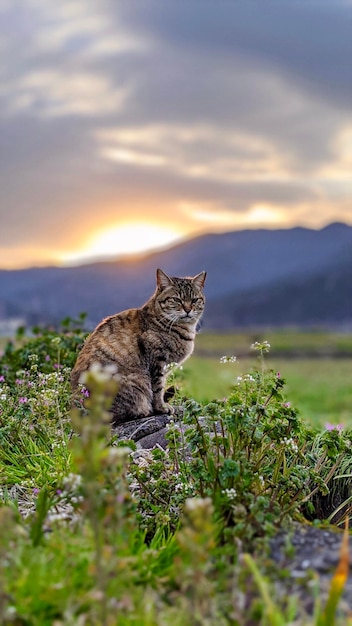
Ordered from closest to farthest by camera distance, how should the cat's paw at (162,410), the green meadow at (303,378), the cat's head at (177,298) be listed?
1. the cat's paw at (162,410)
2. the cat's head at (177,298)
3. the green meadow at (303,378)

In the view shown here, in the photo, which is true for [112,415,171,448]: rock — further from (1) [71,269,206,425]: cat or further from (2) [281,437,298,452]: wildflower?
(2) [281,437,298,452]: wildflower

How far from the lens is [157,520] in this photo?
5.13 meters

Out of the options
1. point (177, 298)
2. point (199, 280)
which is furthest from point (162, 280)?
point (199, 280)

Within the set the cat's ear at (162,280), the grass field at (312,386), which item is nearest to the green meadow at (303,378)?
the grass field at (312,386)

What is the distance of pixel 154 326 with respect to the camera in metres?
8.28

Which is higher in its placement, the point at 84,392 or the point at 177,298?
the point at 177,298

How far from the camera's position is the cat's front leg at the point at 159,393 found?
801 centimetres

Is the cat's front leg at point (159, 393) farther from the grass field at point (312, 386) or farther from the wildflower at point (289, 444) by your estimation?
the grass field at point (312, 386)

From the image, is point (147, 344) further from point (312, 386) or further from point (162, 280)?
point (312, 386)

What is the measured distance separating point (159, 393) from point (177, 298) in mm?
1110

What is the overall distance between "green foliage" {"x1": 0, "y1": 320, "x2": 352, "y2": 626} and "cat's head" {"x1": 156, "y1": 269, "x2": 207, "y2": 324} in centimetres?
195

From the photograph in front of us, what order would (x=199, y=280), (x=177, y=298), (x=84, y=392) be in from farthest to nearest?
(x=199, y=280)
(x=177, y=298)
(x=84, y=392)

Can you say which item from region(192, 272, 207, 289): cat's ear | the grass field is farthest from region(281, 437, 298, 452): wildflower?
the grass field

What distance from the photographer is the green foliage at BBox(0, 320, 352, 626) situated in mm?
3273
